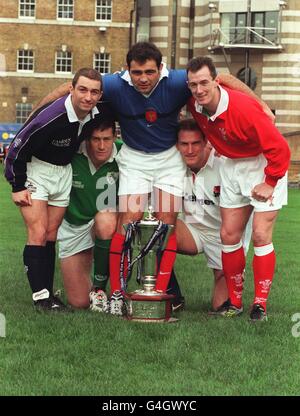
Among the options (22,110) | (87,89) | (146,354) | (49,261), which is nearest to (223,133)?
(87,89)

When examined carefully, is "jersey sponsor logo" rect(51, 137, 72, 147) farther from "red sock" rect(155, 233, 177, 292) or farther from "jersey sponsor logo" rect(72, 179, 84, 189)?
"red sock" rect(155, 233, 177, 292)

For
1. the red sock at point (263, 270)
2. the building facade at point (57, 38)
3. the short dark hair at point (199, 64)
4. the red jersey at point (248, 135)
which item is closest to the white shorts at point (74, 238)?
the red jersey at point (248, 135)

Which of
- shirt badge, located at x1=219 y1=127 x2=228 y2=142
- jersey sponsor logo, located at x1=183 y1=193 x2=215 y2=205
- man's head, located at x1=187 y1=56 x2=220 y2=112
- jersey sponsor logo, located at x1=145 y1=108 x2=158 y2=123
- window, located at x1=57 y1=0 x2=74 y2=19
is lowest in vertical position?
jersey sponsor logo, located at x1=183 y1=193 x2=215 y2=205

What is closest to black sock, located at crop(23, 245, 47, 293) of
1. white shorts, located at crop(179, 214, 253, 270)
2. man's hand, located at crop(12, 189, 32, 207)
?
man's hand, located at crop(12, 189, 32, 207)

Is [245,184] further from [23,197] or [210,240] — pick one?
[23,197]

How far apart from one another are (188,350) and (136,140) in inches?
86.8

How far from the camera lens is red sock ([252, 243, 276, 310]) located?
7.06 meters

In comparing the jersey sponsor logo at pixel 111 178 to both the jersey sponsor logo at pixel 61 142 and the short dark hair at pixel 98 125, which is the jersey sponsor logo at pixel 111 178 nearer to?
the short dark hair at pixel 98 125

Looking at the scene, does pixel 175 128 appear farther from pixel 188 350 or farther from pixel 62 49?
pixel 62 49

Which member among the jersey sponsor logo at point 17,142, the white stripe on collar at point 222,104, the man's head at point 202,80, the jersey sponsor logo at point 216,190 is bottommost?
the jersey sponsor logo at point 216,190

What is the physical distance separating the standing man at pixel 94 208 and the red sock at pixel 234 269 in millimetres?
1057

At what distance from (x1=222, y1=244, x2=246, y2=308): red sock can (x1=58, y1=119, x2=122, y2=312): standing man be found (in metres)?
1.06

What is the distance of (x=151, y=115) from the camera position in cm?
719

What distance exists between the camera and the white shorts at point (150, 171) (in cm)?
741
